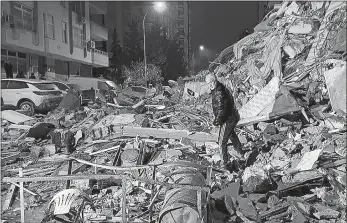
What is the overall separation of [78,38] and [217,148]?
2780cm

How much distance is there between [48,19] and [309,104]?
77.8 feet

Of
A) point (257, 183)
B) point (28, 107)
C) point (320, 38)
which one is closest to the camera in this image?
point (257, 183)

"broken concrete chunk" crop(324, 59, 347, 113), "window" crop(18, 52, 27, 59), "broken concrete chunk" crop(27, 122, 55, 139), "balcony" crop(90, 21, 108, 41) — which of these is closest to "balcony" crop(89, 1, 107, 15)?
"balcony" crop(90, 21, 108, 41)

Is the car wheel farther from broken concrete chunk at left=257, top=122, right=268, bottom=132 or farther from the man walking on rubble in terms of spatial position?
the man walking on rubble

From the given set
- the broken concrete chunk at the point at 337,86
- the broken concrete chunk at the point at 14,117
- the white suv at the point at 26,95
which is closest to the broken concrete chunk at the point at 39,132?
the broken concrete chunk at the point at 14,117

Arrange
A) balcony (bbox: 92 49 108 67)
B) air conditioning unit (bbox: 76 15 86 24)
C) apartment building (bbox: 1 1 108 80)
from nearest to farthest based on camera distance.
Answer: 1. apartment building (bbox: 1 1 108 80)
2. air conditioning unit (bbox: 76 15 86 24)
3. balcony (bbox: 92 49 108 67)

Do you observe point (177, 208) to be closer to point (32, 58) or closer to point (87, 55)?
point (32, 58)

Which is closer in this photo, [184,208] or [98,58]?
[184,208]

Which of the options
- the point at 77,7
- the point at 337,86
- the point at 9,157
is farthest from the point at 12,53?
the point at 337,86

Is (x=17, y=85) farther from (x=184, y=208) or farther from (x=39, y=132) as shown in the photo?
(x=184, y=208)

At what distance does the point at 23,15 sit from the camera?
78.7ft

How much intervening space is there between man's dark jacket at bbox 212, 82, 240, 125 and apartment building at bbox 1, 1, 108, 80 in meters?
16.9

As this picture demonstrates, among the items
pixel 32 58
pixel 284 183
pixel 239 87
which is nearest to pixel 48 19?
pixel 32 58

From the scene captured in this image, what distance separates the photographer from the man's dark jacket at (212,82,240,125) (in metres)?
6.56
